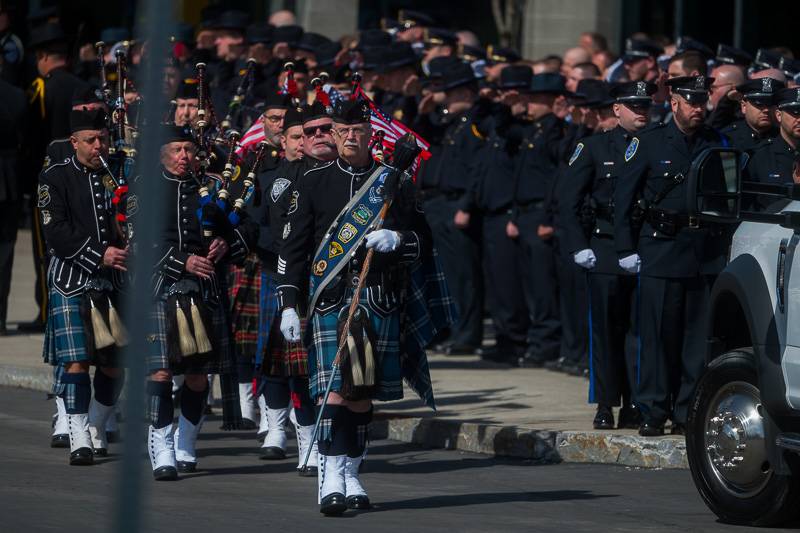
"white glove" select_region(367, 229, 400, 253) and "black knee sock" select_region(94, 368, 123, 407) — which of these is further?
"black knee sock" select_region(94, 368, 123, 407)

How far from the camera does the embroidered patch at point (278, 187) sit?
10.4m

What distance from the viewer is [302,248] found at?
28.7 feet

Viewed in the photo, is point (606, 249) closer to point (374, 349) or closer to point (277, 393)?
point (277, 393)

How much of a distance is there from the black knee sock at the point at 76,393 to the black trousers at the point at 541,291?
16.0 ft

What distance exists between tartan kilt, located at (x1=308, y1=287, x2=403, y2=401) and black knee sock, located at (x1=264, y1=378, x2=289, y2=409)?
161 centimetres

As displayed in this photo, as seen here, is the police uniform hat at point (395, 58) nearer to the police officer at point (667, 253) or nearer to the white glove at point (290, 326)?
the police officer at point (667, 253)

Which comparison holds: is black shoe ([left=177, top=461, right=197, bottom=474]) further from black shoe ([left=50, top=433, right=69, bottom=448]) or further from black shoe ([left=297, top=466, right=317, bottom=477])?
black shoe ([left=50, top=433, right=69, bottom=448])

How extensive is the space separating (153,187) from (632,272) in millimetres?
6499

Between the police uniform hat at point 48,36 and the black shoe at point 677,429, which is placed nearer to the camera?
the black shoe at point 677,429

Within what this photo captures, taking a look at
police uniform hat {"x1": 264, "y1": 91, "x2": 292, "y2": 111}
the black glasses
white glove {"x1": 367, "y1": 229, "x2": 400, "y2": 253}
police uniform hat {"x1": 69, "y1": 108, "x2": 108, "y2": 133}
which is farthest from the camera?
police uniform hat {"x1": 264, "y1": 91, "x2": 292, "y2": 111}

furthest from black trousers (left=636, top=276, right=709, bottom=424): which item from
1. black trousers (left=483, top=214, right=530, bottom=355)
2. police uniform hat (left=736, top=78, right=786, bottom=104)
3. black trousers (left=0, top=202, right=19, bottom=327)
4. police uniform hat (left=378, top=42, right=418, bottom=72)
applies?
black trousers (left=0, top=202, right=19, bottom=327)

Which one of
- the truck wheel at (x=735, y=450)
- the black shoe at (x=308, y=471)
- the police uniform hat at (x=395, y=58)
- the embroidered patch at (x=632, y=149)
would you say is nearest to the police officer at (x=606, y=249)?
the embroidered patch at (x=632, y=149)

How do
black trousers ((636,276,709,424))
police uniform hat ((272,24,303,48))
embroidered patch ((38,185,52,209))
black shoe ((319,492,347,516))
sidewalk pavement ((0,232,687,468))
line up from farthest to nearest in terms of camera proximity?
police uniform hat ((272,24,303,48))
black trousers ((636,276,709,424))
sidewalk pavement ((0,232,687,468))
embroidered patch ((38,185,52,209))
black shoe ((319,492,347,516))

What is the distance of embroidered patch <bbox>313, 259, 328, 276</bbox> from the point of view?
8.70 m
